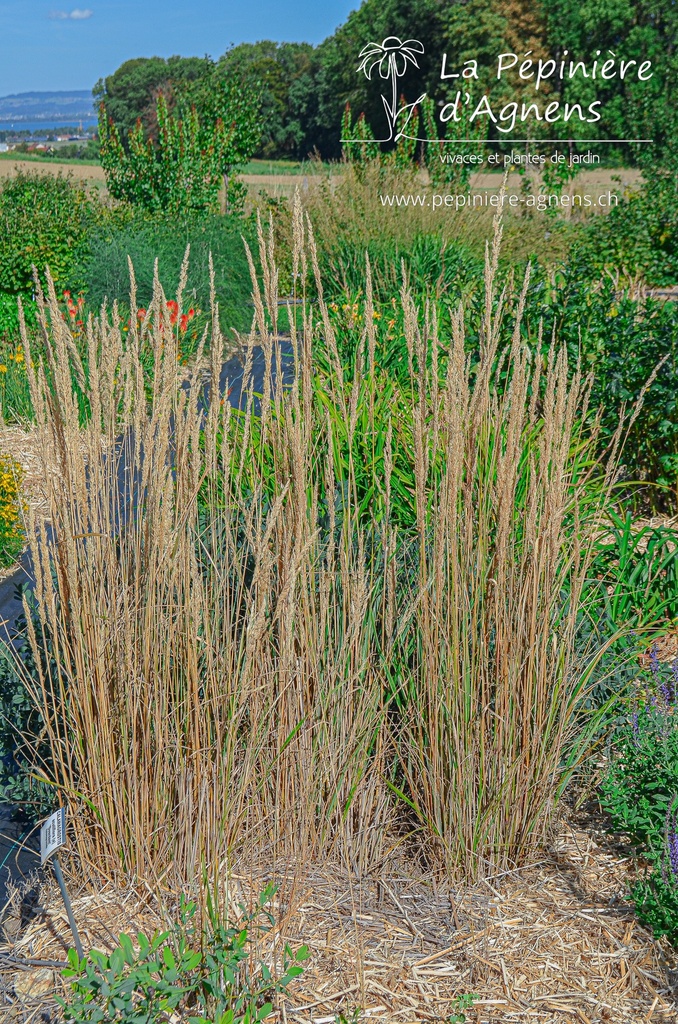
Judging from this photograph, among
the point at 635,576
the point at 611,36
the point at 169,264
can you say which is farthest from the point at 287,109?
the point at 635,576

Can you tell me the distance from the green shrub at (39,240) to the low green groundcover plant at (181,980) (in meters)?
8.74

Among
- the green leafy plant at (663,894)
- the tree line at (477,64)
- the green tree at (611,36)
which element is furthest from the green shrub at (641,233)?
the green tree at (611,36)

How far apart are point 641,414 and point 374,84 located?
149 ft

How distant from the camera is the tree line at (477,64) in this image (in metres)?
25.1

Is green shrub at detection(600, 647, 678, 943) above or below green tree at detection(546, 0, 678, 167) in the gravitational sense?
below

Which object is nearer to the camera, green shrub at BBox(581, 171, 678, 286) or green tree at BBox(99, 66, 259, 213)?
green shrub at BBox(581, 171, 678, 286)

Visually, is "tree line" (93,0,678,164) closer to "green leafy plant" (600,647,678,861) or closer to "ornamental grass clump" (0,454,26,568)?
"ornamental grass clump" (0,454,26,568)

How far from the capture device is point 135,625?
90.6 inches

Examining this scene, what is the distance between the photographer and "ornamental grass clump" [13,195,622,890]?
7.13ft

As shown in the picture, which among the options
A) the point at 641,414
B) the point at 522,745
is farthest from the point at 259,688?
the point at 641,414

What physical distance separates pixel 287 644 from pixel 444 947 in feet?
2.84

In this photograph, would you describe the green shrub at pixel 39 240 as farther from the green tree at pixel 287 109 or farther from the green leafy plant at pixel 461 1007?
the green tree at pixel 287 109

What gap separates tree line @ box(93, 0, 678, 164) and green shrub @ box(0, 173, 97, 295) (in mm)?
3317

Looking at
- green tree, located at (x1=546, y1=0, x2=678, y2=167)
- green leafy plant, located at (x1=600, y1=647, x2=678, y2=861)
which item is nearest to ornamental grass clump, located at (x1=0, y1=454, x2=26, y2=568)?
green leafy plant, located at (x1=600, y1=647, x2=678, y2=861)
